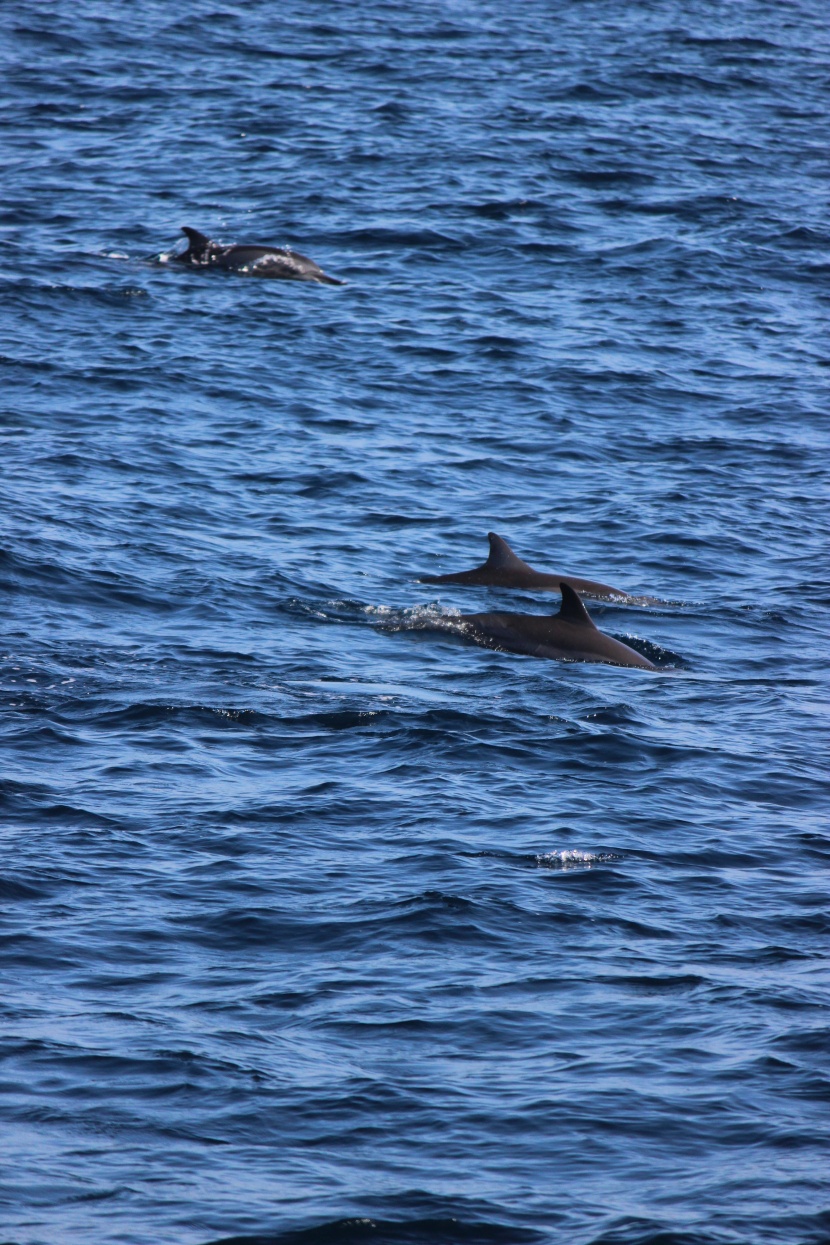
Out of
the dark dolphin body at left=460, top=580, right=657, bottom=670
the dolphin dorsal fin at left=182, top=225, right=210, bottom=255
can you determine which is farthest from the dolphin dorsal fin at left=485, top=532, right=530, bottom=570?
the dolphin dorsal fin at left=182, top=225, right=210, bottom=255

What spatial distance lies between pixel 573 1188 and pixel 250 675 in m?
7.31

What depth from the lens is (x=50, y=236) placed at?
29.5 meters

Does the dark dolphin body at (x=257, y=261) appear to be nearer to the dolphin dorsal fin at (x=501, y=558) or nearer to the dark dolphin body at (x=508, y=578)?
the dark dolphin body at (x=508, y=578)

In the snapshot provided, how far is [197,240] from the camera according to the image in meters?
28.2

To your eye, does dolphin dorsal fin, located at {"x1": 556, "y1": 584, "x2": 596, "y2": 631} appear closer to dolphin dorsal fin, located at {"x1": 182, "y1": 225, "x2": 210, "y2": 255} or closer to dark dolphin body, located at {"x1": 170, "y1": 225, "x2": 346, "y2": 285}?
dolphin dorsal fin, located at {"x1": 182, "y1": 225, "x2": 210, "y2": 255}

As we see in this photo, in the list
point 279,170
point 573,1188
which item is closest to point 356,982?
point 573,1188

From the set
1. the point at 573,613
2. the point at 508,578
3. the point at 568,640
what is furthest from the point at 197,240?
the point at 568,640

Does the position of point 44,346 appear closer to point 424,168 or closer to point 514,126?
point 424,168

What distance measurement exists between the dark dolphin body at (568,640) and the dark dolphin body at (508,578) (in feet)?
4.81

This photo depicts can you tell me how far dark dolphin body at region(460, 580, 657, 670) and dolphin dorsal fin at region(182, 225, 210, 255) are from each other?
13.8 m

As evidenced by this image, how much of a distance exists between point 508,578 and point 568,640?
1903mm

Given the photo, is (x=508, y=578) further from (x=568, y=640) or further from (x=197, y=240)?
(x=197, y=240)

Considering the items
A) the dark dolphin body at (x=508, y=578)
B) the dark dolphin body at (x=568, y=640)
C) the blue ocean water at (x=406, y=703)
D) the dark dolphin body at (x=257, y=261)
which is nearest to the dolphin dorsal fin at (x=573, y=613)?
the dark dolphin body at (x=568, y=640)

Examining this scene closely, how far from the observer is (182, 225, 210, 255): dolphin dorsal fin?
27766 mm
